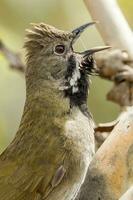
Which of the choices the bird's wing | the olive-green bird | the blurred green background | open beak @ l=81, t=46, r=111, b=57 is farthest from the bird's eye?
the blurred green background

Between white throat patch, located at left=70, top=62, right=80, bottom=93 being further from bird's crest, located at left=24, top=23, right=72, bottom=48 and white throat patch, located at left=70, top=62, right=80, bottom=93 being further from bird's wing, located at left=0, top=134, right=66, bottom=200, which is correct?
bird's wing, located at left=0, top=134, right=66, bottom=200

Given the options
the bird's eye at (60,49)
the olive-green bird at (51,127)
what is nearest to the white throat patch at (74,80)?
the olive-green bird at (51,127)

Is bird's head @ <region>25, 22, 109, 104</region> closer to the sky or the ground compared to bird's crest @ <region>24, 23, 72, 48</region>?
closer to the ground

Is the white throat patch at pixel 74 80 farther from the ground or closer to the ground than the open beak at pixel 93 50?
closer to the ground

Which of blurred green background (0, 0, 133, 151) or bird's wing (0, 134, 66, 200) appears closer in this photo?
bird's wing (0, 134, 66, 200)

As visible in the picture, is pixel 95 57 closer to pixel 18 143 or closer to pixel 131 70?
pixel 131 70

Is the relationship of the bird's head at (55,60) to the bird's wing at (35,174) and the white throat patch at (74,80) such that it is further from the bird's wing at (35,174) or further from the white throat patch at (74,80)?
the bird's wing at (35,174)

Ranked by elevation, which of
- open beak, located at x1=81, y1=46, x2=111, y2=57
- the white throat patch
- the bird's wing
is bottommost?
the bird's wing
